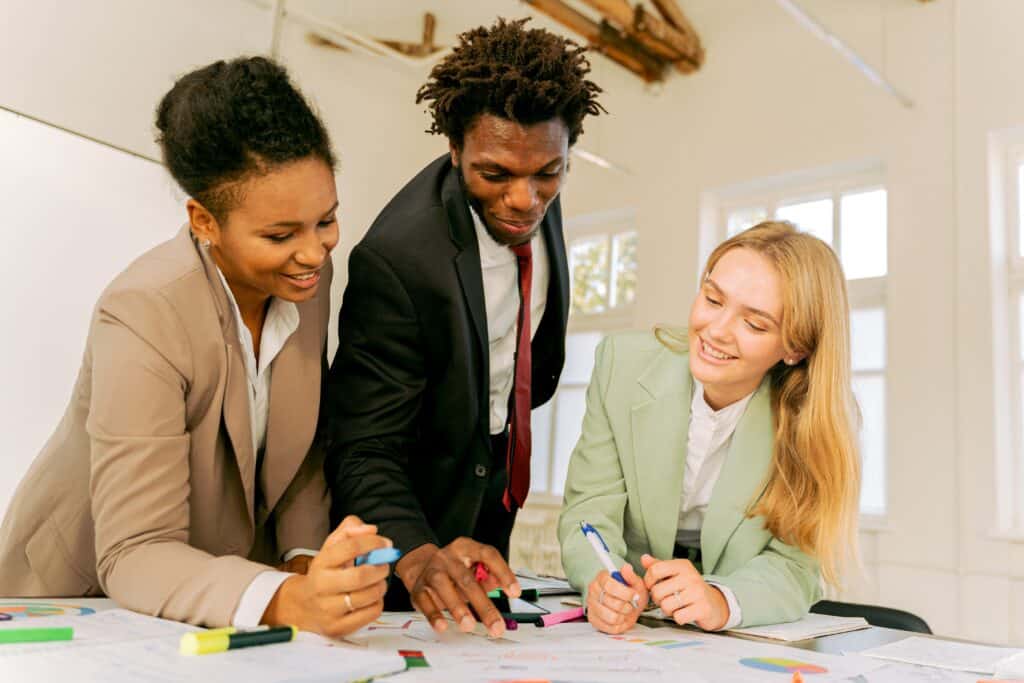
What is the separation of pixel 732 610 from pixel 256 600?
0.70 m

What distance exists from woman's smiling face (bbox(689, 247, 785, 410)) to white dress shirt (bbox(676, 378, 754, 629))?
Answer: 6 centimetres

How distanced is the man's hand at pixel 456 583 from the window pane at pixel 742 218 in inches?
181

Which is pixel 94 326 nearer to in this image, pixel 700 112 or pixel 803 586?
pixel 803 586

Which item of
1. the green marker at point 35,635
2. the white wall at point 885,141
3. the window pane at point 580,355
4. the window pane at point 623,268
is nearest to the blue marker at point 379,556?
the green marker at point 35,635

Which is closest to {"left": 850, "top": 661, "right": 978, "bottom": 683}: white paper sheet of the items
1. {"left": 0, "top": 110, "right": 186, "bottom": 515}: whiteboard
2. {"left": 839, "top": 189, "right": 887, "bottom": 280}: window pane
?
{"left": 0, "top": 110, "right": 186, "bottom": 515}: whiteboard

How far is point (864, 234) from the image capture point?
4992mm

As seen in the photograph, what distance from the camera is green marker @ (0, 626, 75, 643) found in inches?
33.2

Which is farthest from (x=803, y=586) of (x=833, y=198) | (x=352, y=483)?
(x=833, y=198)

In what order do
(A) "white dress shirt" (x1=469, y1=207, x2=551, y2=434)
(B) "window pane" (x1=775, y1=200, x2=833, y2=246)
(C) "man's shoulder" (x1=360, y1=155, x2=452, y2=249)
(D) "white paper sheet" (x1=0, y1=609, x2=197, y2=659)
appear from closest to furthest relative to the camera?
(D) "white paper sheet" (x1=0, y1=609, x2=197, y2=659) < (C) "man's shoulder" (x1=360, y1=155, x2=452, y2=249) < (A) "white dress shirt" (x1=469, y1=207, x2=551, y2=434) < (B) "window pane" (x1=775, y1=200, x2=833, y2=246)

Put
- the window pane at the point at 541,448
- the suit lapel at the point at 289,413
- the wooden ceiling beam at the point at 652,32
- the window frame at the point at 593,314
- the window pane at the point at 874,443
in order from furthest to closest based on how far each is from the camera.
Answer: the window pane at the point at 541,448, the window frame at the point at 593,314, the wooden ceiling beam at the point at 652,32, the window pane at the point at 874,443, the suit lapel at the point at 289,413

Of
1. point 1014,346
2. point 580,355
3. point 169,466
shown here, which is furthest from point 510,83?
point 580,355

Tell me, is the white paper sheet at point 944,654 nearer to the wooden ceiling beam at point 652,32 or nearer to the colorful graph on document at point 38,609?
the colorful graph on document at point 38,609

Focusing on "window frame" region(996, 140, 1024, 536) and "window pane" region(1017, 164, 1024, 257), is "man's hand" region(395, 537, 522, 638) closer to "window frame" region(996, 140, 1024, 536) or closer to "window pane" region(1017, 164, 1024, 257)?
"window frame" region(996, 140, 1024, 536)

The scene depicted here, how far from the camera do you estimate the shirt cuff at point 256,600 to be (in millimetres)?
955
